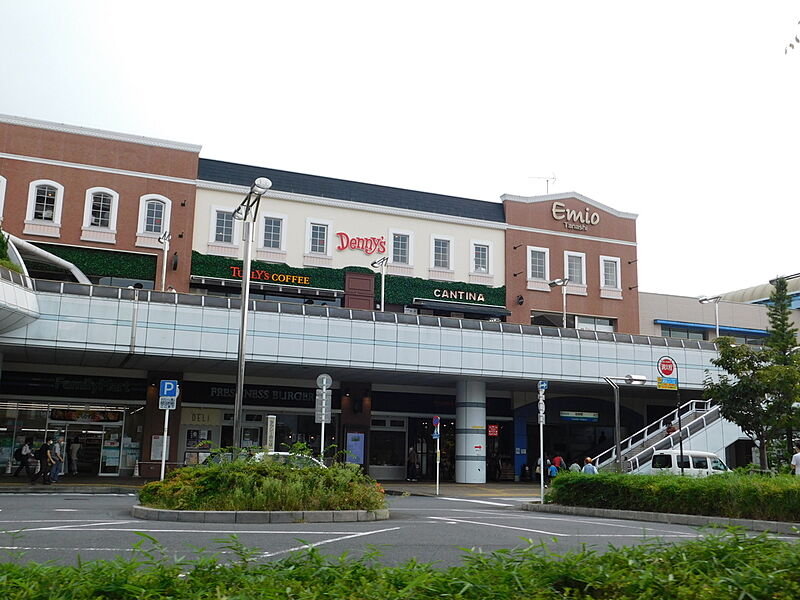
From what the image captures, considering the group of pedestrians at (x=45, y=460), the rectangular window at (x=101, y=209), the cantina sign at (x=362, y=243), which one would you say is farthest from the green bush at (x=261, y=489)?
the cantina sign at (x=362, y=243)

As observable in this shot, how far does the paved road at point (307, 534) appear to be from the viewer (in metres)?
9.94

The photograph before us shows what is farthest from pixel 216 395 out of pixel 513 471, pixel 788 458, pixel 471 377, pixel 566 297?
pixel 788 458

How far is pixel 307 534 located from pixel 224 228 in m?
27.7

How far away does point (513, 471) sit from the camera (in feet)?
140

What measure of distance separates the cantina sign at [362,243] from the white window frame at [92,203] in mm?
10349

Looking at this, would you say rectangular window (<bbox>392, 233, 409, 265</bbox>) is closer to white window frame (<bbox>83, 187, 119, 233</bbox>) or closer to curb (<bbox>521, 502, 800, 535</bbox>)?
white window frame (<bbox>83, 187, 119, 233</bbox>)

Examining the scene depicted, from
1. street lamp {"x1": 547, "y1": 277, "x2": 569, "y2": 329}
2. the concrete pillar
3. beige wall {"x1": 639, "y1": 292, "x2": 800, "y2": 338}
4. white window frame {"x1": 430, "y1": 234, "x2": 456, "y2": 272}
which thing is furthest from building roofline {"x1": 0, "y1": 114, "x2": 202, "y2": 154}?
beige wall {"x1": 639, "y1": 292, "x2": 800, "y2": 338}

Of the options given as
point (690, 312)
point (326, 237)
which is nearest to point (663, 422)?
point (690, 312)

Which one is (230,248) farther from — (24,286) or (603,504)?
(603,504)

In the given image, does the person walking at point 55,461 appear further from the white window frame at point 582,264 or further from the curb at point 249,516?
the white window frame at point 582,264

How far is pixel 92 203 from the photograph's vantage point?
36.9m

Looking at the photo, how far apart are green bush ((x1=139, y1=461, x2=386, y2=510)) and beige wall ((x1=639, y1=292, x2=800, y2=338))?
3474cm

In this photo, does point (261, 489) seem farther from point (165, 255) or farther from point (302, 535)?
point (165, 255)

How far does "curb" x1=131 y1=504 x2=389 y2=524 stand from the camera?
1586cm
